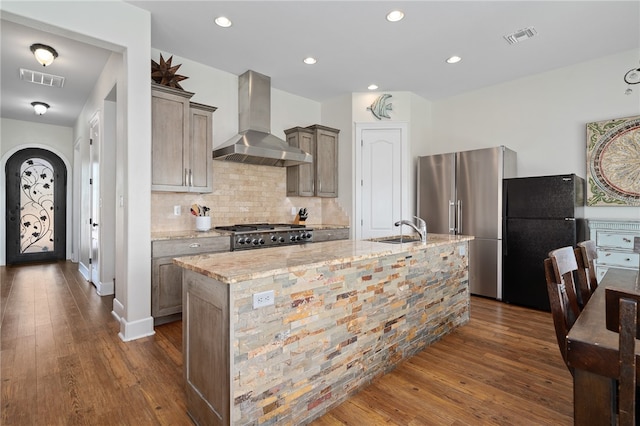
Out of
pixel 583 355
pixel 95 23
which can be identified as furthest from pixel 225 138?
pixel 583 355

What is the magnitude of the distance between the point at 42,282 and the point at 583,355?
6.37 m

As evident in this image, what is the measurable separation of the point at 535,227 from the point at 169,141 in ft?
13.9

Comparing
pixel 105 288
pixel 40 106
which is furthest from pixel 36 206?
pixel 105 288

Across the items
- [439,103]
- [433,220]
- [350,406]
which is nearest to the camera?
[350,406]

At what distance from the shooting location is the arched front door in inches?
245

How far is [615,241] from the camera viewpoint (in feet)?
11.2

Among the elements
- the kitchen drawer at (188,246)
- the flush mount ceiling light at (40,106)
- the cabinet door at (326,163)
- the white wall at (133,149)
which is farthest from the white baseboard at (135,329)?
the flush mount ceiling light at (40,106)

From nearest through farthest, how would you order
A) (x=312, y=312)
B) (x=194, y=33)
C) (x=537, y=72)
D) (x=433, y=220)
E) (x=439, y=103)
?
(x=312, y=312)
(x=194, y=33)
(x=537, y=72)
(x=433, y=220)
(x=439, y=103)

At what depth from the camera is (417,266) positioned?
2545mm

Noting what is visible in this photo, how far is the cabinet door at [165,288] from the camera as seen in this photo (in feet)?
10.0

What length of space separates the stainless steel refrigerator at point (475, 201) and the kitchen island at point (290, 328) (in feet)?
7.33

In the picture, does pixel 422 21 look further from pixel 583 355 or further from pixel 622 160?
pixel 583 355

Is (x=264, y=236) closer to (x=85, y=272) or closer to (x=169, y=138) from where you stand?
(x=169, y=138)

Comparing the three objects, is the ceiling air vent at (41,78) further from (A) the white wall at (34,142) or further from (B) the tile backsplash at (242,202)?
(A) the white wall at (34,142)
